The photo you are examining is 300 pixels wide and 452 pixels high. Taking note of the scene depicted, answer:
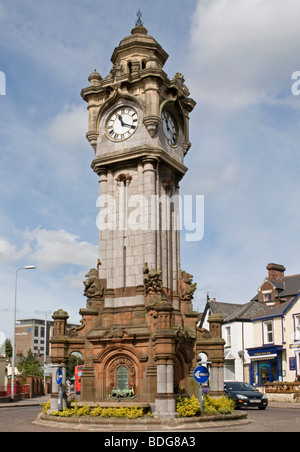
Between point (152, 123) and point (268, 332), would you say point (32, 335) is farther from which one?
point (152, 123)

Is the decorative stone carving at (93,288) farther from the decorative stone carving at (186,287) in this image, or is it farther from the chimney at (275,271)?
the chimney at (275,271)

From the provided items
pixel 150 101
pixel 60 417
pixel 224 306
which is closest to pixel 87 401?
pixel 60 417

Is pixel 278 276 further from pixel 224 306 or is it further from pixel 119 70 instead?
pixel 119 70

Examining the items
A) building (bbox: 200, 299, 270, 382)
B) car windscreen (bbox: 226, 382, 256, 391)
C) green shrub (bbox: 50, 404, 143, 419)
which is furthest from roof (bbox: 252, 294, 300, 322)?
green shrub (bbox: 50, 404, 143, 419)

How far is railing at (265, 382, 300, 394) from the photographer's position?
135 feet

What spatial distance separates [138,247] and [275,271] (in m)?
41.4

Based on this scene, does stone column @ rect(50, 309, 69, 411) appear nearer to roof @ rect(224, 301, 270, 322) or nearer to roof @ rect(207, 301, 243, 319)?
roof @ rect(224, 301, 270, 322)

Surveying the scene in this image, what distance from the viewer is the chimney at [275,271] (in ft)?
208

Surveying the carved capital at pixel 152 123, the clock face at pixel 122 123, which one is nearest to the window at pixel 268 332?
the clock face at pixel 122 123

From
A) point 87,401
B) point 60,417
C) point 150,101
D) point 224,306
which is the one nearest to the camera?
point 60,417

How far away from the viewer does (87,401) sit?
24.3 m

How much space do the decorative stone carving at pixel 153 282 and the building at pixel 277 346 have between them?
2638cm
